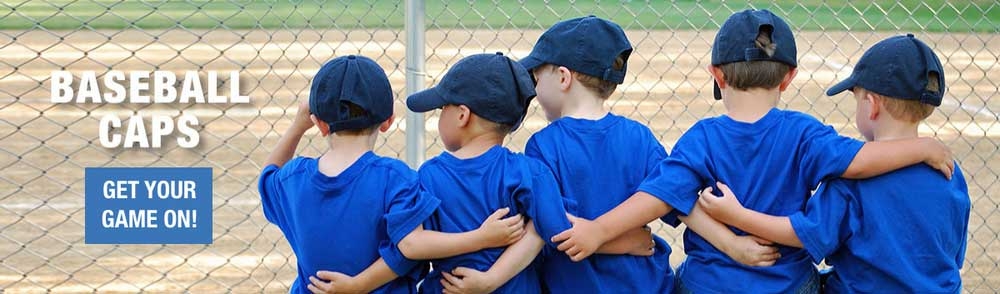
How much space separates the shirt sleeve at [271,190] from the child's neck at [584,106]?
2.41 feet

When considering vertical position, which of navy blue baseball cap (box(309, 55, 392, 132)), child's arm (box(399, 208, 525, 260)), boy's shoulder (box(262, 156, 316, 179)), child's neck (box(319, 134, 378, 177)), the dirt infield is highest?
navy blue baseball cap (box(309, 55, 392, 132))

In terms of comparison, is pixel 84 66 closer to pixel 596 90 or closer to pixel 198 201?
pixel 198 201

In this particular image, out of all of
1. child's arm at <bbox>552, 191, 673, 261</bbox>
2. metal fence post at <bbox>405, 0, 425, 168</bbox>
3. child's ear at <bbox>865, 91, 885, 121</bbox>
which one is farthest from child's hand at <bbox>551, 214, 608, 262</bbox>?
metal fence post at <bbox>405, 0, 425, 168</bbox>

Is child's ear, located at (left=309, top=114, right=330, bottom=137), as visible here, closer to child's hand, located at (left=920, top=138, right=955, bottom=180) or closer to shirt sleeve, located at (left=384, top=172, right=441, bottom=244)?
shirt sleeve, located at (left=384, top=172, right=441, bottom=244)

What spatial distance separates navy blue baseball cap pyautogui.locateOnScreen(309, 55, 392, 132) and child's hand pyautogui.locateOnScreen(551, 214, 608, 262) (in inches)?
20.0

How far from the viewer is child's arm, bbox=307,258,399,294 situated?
2.95 metres

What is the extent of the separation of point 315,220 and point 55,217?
4216 mm

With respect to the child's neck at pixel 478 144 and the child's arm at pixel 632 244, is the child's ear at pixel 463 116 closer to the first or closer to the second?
the child's neck at pixel 478 144

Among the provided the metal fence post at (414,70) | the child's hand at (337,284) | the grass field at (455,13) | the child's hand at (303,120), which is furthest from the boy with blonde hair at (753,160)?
the grass field at (455,13)

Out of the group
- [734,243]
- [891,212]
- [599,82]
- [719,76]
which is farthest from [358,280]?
[891,212]

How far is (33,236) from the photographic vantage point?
6.33 m

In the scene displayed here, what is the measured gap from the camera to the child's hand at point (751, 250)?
9.82ft

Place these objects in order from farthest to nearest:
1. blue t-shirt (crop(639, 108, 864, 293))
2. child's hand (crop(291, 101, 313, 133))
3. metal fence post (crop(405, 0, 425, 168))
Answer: metal fence post (crop(405, 0, 425, 168))
child's hand (crop(291, 101, 313, 133))
blue t-shirt (crop(639, 108, 864, 293))

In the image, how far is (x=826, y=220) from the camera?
2.96 meters
